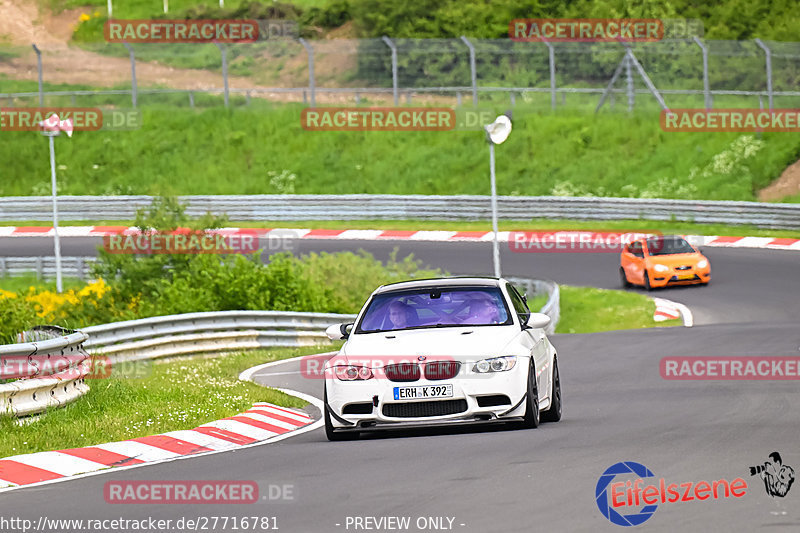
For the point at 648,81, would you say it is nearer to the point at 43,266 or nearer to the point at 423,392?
the point at 43,266

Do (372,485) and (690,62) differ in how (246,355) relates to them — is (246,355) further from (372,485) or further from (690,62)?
(690,62)

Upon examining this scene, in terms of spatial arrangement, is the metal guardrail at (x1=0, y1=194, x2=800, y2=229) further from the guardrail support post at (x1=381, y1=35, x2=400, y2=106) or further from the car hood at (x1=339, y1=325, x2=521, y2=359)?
the car hood at (x1=339, y1=325, x2=521, y2=359)

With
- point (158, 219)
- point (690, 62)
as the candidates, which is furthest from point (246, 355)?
point (690, 62)

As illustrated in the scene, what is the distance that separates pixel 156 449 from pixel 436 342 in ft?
8.40

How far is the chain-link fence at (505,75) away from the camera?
42.5 m

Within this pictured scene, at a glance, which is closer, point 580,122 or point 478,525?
point 478,525

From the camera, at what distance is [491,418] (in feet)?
39.2

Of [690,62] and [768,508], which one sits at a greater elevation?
[690,62]

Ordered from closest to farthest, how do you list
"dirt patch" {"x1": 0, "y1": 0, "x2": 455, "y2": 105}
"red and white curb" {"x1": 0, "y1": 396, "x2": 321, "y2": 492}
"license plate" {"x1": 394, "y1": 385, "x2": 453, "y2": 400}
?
1. "red and white curb" {"x1": 0, "y1": 396, "x2": 321, "y2": 492}
2. "license plate" {"x1": 394, "y1": 385, "x2": 453, "y2": 400}
3. "dirt patch" {"x1": 0, "y1": 0, "x2": 455, "y2": 105}

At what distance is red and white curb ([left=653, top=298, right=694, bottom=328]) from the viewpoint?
27720mm

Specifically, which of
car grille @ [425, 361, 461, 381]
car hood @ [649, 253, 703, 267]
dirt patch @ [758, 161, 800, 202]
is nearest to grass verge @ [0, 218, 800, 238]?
dirt patch @ [758, 161, 800, 202]

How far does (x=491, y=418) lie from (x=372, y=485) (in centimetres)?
255

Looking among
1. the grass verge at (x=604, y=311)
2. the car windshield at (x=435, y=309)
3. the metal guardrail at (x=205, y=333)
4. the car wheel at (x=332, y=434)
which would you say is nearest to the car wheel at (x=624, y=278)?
the grass verge at (x=604, y=311)

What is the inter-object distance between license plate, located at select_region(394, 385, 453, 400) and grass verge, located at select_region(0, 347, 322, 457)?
258 centimetres
